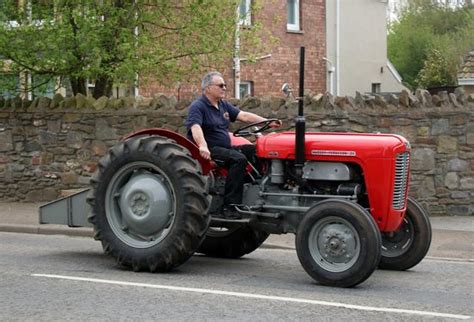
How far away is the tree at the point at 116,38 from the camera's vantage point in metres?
16.5

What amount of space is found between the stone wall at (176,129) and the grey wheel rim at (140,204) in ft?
19.1

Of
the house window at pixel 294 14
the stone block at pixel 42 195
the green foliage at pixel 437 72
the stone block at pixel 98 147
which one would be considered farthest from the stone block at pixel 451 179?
the green foliage at pixel 437 72

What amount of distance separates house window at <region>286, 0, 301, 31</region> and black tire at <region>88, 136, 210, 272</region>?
2047 centimetres

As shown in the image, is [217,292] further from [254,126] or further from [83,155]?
[83,155]

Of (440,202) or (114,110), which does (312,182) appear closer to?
(440,202)

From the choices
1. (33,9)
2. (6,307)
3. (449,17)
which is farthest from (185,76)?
(449,17)

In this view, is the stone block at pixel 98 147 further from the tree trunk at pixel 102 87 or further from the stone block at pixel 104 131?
the tree trunk at pixel 102 87

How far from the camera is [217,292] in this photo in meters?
8.87

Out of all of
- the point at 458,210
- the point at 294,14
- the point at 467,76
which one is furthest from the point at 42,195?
the point at 294,14

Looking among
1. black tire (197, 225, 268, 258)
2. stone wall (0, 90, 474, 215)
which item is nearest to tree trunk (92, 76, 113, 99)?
stone wall (0, 90, 474, 215)

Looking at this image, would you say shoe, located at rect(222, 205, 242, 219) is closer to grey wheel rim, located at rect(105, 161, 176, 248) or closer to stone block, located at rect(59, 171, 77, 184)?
grey wheel rim, located at rect(105, 161, 176, 248)

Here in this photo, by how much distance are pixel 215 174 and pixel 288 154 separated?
1009 mm

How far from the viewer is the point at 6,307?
8.27 meters

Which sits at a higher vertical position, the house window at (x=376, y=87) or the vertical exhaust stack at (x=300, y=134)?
the house window at (x=376, y=87)
